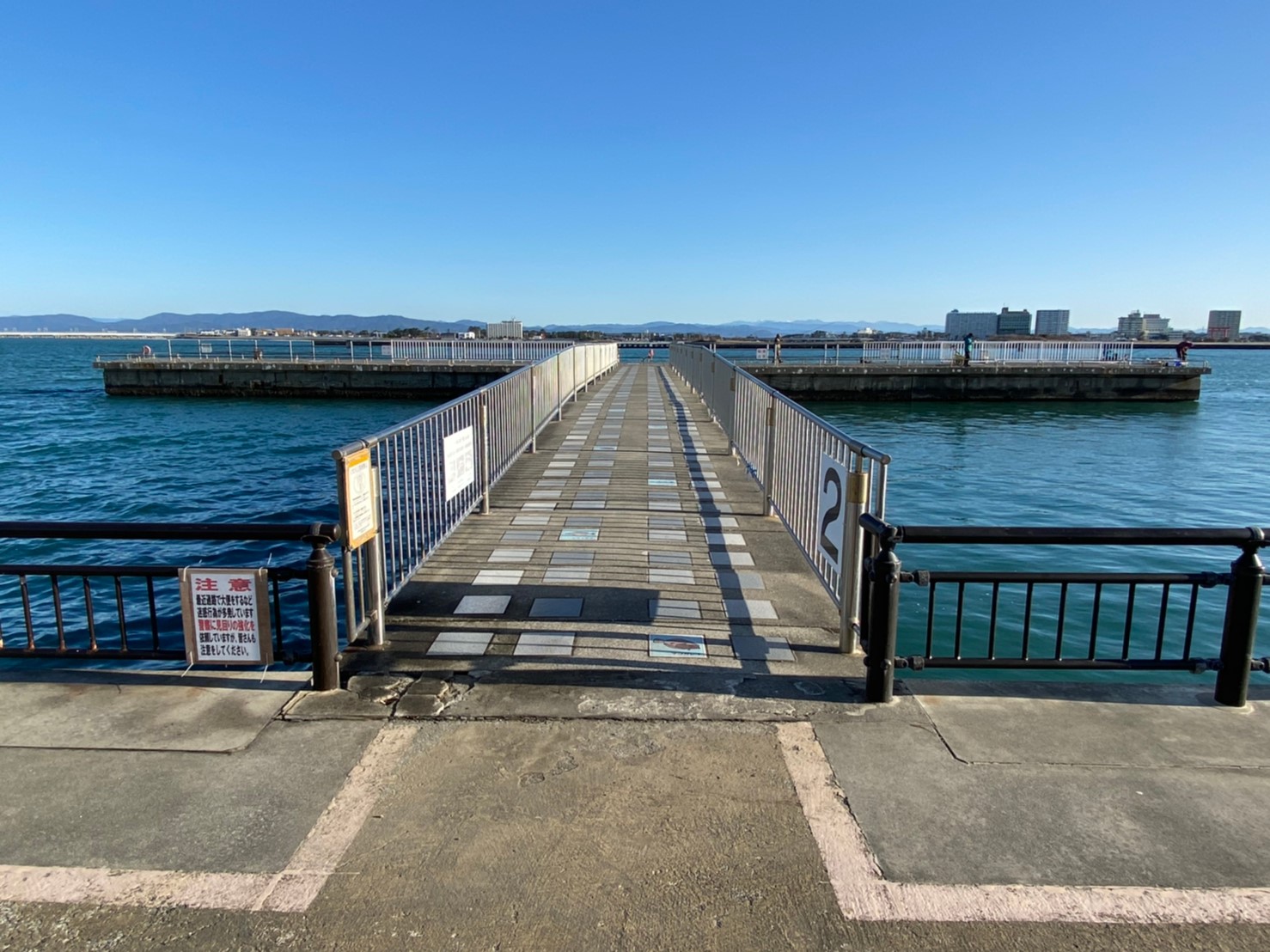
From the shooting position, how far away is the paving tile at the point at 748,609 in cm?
554

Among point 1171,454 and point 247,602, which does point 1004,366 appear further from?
point 247,602

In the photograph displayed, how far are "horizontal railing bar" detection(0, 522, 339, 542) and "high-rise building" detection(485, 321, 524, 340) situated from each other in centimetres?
7164

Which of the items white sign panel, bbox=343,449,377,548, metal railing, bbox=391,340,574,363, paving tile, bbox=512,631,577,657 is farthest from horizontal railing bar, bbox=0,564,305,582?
metal railing, bbox=391,340,574,363

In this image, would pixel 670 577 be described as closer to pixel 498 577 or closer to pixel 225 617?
pixel 498 577

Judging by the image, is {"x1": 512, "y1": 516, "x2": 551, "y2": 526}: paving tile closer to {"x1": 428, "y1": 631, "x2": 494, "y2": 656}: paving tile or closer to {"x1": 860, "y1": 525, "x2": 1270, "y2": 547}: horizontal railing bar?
{"x1": 428, "y1": 631, "x2": 494, "y2": 656}: paving tile

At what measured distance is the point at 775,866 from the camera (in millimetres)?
2961

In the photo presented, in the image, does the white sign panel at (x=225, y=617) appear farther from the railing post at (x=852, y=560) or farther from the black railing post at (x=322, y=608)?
the railing post at (x=852, y=560)

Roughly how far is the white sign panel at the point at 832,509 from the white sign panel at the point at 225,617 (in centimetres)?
336

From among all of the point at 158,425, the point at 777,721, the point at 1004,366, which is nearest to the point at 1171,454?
the point at 1004,366

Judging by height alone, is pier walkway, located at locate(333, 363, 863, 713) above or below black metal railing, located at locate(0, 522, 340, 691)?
below

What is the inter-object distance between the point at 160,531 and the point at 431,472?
3.32 metres

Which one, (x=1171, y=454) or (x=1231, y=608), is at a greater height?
(x=1231, y=608)

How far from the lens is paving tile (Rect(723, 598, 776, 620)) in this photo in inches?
218

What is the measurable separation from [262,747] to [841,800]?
2638 millimetres
